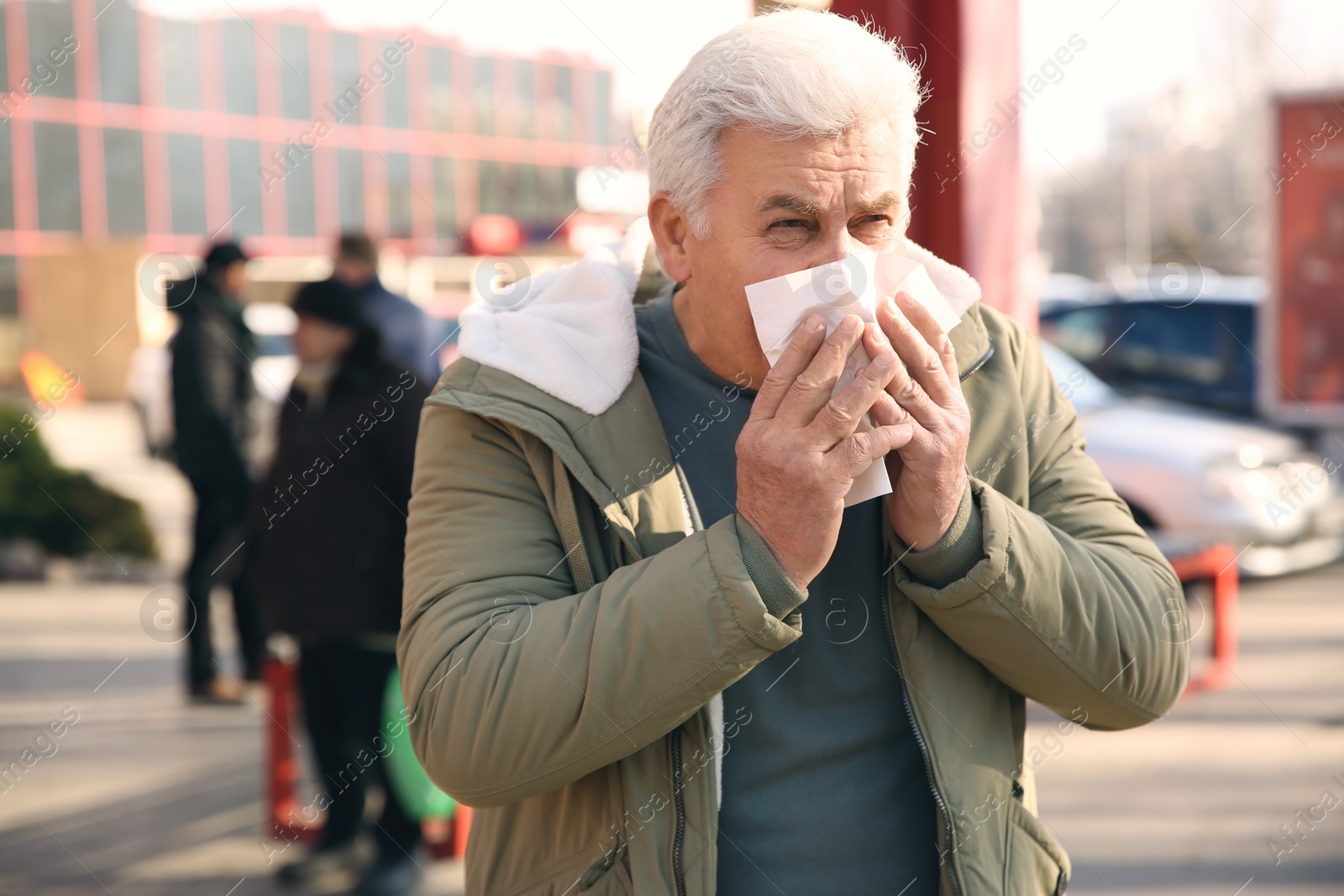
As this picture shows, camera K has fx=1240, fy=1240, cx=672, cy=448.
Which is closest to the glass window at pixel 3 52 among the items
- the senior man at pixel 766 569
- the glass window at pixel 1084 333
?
the glass window at pixel 1084 333

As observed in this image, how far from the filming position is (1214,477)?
716cm

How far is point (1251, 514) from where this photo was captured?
7.25 metres

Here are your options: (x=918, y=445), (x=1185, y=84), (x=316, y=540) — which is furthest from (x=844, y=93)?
(x=1185, y=84)

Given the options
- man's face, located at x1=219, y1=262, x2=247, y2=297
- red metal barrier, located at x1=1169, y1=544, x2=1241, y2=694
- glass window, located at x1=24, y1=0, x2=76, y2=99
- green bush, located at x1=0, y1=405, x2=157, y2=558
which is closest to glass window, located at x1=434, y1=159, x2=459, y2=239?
glass window, located at x1=24, y1=0, x2=76, y2=99

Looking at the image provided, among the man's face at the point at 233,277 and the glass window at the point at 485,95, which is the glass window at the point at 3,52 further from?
the man's face at the point at 233,277

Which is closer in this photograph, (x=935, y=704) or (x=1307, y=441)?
(x=935, y=704)

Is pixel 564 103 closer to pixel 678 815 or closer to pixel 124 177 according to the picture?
pixel 124 177

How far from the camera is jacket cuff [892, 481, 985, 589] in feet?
4.73

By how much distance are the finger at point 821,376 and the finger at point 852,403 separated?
0.04ft

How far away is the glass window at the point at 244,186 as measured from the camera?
22.9m

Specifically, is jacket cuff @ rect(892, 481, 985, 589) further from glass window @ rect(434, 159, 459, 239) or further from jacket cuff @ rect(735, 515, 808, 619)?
glass window @ rect(434, 159, 459, 239)

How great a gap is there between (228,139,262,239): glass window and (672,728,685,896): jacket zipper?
75.8 feet

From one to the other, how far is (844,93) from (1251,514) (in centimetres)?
664

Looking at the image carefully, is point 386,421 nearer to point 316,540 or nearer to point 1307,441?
point 316,540
